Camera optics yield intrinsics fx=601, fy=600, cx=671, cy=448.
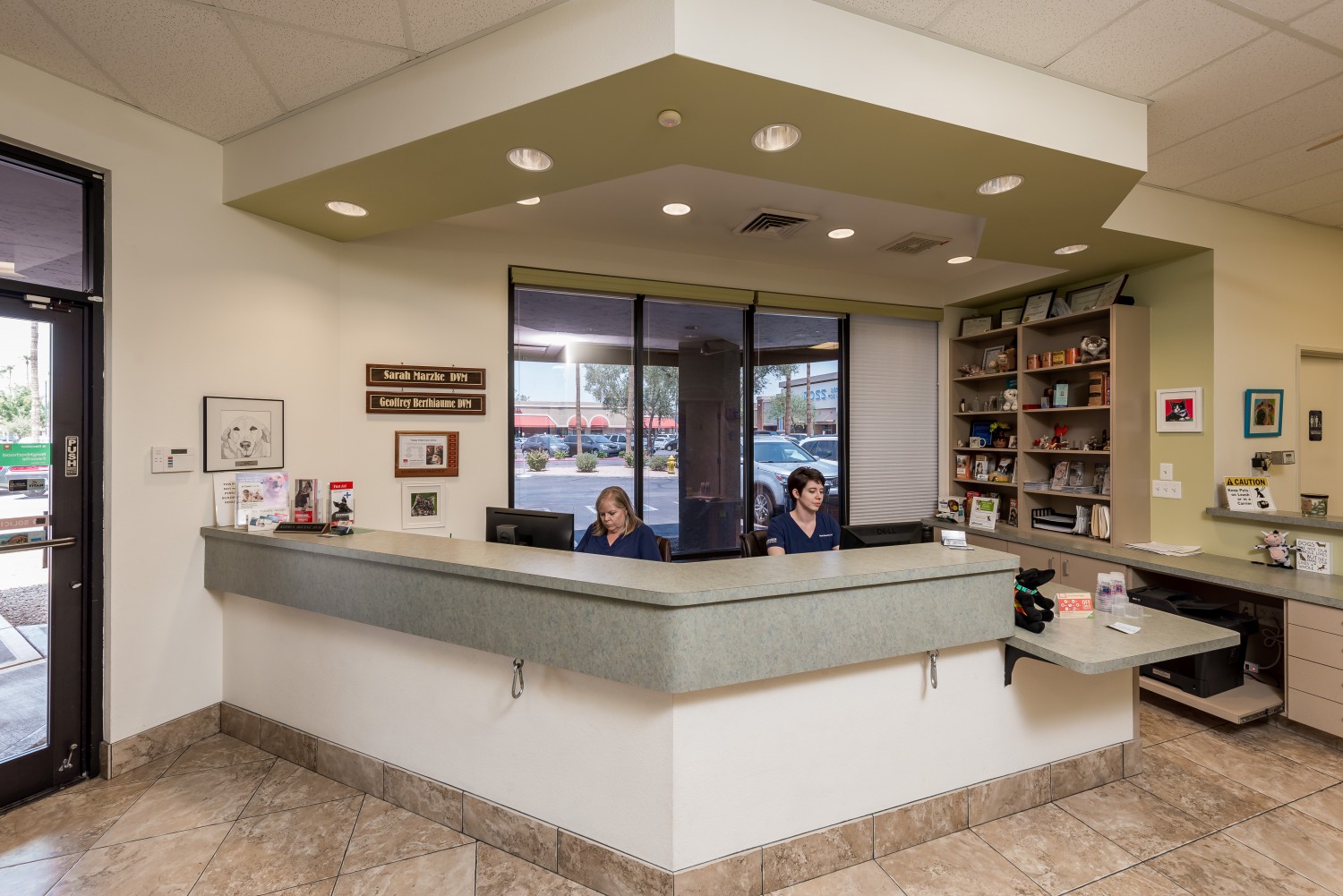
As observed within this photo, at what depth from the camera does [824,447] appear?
4879 mm

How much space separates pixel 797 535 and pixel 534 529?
4.85ft

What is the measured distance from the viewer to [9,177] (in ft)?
7.50

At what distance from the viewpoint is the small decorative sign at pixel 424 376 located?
3453mm

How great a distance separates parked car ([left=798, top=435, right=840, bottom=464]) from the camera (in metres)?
4.82

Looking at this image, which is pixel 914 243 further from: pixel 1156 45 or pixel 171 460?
pixel 171 460

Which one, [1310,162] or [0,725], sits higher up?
[1310,162]

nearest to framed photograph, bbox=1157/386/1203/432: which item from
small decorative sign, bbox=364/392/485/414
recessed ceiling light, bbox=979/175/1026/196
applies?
recessed ceiling light, bbox=979/175/1026/196

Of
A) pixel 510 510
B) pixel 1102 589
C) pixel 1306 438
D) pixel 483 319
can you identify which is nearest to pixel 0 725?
pixel 510 510

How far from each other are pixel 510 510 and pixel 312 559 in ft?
2.66

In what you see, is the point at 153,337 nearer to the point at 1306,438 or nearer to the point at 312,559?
the point at 312,559

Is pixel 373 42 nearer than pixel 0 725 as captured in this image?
Yes

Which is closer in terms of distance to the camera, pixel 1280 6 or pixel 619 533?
pixel 1280 6

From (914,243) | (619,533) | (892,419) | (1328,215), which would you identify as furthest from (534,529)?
(1328,215)

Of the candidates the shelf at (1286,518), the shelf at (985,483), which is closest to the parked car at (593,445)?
the shelf at (985,483)
